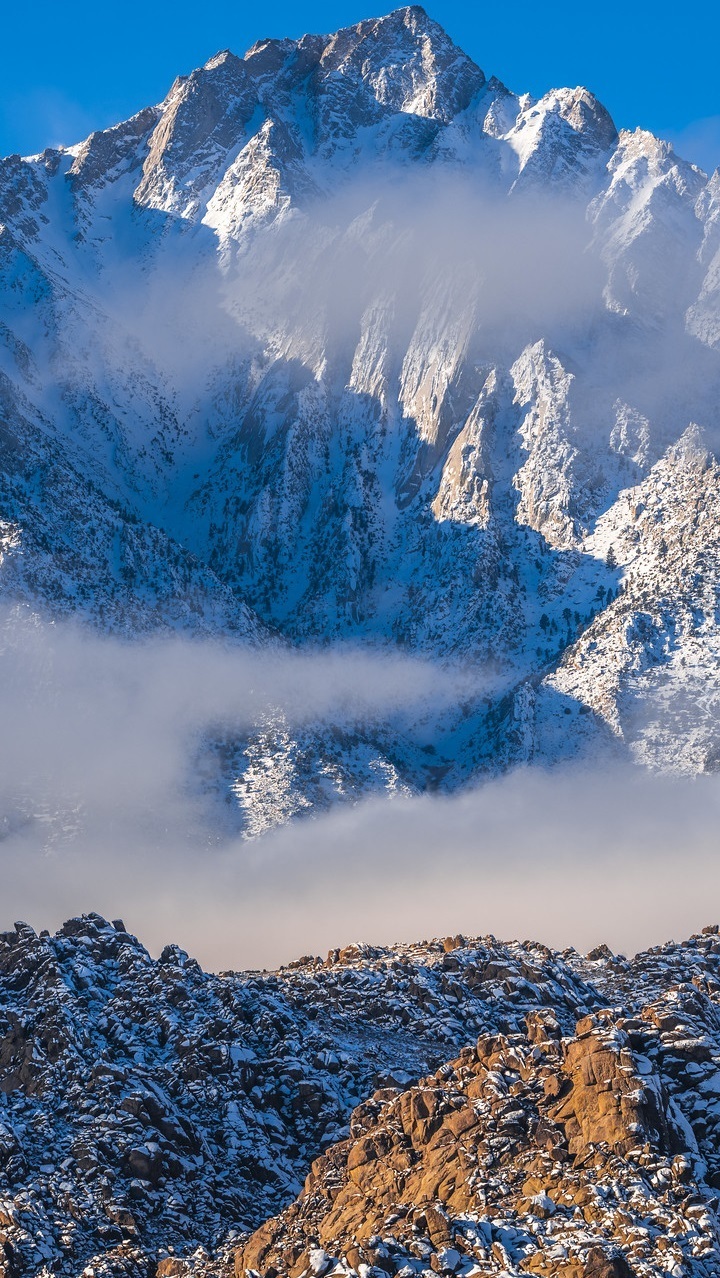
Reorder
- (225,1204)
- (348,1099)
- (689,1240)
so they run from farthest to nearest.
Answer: (348,1099)
(225,1204)
(689,1240)

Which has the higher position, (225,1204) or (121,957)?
(121,957)

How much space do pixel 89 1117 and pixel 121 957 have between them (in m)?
33.1

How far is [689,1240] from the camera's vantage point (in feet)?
300

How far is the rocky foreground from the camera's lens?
96188 mm

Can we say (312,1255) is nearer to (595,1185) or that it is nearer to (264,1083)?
(595,1185)

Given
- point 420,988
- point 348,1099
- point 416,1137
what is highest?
point 420,988

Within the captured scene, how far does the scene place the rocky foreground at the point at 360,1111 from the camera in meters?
96.2

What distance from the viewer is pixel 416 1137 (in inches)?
4333

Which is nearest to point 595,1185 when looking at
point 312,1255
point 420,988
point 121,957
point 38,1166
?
point 312,1255

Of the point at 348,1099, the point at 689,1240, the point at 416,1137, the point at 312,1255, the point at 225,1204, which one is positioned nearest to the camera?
the point at 689,1240

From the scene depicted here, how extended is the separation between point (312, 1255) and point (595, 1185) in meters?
15.7

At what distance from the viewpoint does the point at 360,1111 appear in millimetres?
124750

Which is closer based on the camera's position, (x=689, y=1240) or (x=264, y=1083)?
(x=689, y=1240)

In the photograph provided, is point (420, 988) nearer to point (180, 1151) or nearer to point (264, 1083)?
point (264, 1083)
